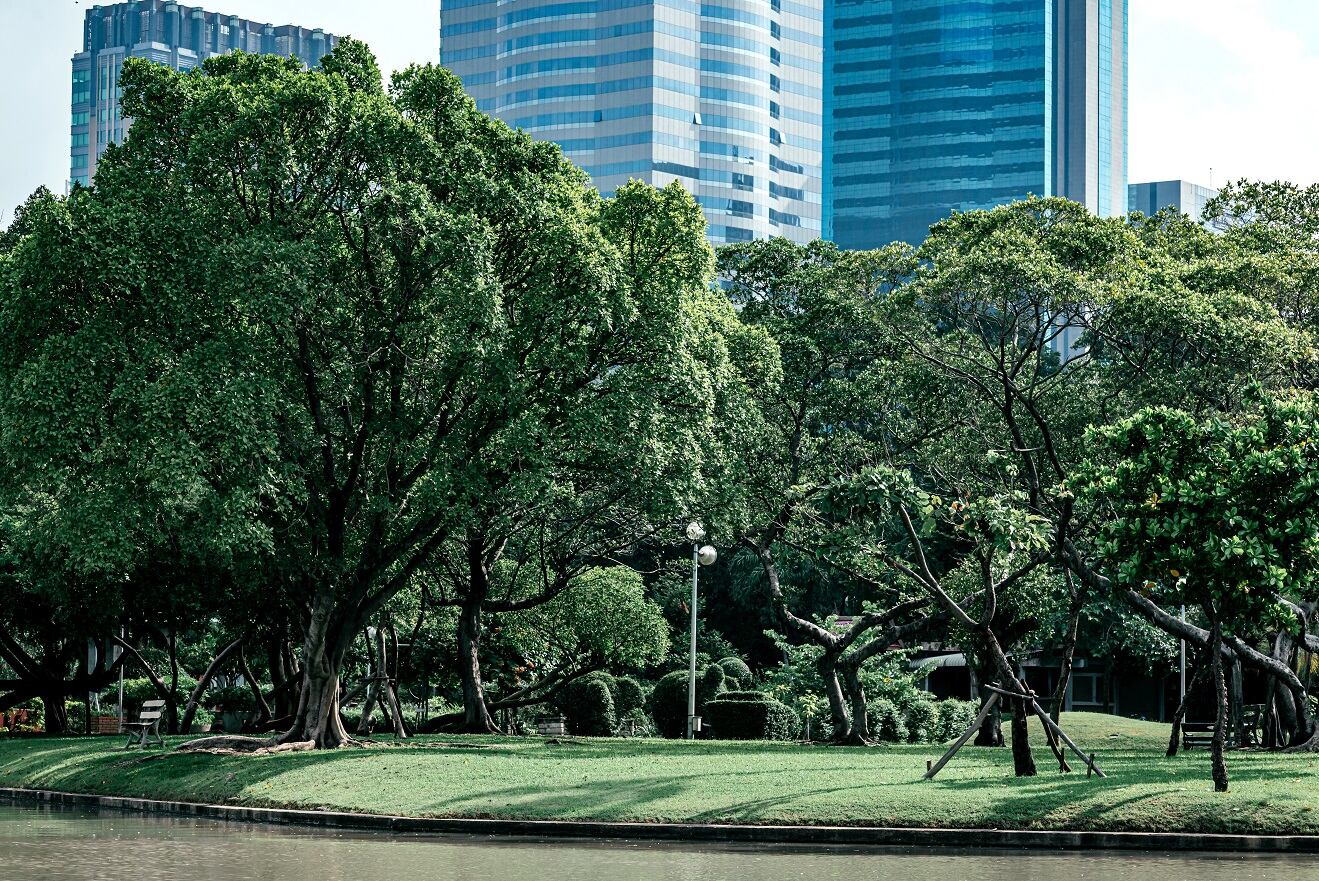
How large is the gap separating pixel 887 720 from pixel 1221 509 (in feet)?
72.9

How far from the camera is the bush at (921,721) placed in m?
42.0

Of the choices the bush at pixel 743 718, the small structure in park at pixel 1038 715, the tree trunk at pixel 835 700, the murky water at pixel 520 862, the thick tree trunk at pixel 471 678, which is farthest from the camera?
the bush at pixel 743 718

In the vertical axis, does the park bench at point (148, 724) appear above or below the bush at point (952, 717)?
above

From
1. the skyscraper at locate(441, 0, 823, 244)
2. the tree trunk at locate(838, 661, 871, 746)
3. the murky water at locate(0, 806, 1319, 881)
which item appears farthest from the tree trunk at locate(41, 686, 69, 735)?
the skyscraper at locate(441, 0, 823, 244)

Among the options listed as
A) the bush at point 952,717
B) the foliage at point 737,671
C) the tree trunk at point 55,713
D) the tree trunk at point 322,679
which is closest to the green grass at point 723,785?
the tree trunk at point 322,679

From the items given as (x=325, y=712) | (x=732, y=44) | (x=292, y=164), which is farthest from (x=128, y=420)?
(x=732, y=44)

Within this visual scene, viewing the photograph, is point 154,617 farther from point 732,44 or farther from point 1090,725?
point 732,44

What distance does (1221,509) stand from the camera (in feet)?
62.0

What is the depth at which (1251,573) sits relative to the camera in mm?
18969

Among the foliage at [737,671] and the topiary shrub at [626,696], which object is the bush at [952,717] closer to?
the foliage at [737,671]

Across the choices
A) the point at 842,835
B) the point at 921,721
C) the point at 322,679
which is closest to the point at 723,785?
the point at 842,835

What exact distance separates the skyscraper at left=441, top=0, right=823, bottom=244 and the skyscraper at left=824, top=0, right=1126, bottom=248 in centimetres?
2203

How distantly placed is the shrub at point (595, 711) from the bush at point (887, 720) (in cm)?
674

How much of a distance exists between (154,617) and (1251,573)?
85.7 feet
